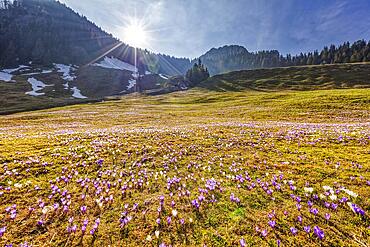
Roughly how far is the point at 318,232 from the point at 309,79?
13467 centimetres

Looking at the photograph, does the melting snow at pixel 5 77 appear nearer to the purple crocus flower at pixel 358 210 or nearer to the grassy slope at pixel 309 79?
the grassy slope at pixel 309 79

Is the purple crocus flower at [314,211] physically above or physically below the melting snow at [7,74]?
below

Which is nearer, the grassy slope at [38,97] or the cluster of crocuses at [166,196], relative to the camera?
the cluster of crocuses at [166,196]

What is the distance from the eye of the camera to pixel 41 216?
618 centimetres

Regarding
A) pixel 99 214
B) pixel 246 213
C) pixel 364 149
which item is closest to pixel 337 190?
pixel 246 213

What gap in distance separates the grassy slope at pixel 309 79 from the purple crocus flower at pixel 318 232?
371 ft

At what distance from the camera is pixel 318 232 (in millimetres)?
5109

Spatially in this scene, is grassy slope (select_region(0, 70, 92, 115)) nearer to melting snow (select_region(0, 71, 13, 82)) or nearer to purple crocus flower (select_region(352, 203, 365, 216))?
melting snow (select_region(0, 71, 13, 82))

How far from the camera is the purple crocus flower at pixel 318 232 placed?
5.02 meters

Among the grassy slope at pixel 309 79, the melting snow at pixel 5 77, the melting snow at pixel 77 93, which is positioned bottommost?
the melting snow at pixel 77 93

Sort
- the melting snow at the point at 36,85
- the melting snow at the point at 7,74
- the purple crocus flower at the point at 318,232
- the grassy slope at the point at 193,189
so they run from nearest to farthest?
the purple crocus flower at the point at 318,232, the grassy slope at the point at 193,189, the melting snow at the point at 36,85, the melting snow at the point at 7,74

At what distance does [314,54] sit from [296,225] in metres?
241

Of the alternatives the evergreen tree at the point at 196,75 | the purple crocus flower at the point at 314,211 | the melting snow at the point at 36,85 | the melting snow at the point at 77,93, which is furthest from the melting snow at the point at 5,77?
the purple crocus flower at the point at 314,211

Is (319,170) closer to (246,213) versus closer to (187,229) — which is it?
(246,213)
